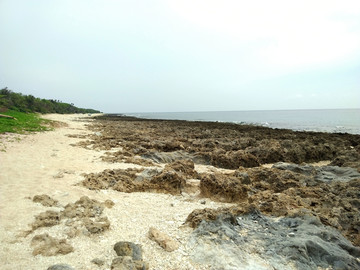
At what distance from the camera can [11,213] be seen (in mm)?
3891

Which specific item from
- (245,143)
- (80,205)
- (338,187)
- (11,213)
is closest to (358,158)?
(338,187)

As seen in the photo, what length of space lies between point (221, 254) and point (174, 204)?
2.08m

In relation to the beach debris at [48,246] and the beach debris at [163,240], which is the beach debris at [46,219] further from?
the beach debris at [163,240]

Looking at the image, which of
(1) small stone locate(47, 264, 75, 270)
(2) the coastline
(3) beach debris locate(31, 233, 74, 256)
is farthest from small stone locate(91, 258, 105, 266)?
Result: (3) beach debris locate(31, 233, 74, 256)

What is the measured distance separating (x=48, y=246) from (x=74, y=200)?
65.7 inches

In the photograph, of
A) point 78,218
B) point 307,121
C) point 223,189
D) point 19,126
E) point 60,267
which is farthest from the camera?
point 307,121

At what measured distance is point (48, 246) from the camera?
3135 millimetres

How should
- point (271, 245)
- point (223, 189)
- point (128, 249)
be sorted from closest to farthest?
point (128, 249)
point (271, 245)
point (223, 189)

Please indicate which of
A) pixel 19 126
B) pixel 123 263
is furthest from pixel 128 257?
pixel 19 126

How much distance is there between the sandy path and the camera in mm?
2959

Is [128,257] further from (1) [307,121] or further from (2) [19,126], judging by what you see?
(1) [307,121]

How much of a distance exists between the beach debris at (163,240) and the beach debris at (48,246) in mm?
1190

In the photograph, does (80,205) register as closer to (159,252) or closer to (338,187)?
(159,252)

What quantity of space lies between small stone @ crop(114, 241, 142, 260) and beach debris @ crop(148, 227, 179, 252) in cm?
31
